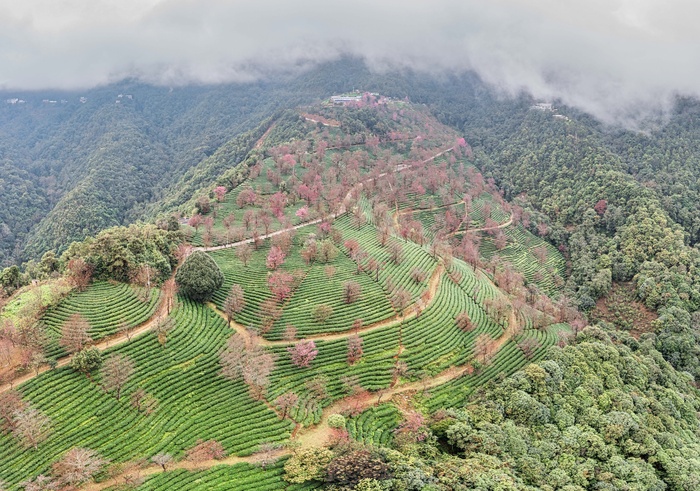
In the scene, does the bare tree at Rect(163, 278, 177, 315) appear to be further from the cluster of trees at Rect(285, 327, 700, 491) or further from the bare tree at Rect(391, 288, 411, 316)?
the bare tree at Rect(391, 288, 411, 316)

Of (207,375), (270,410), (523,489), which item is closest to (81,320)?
(207,375)

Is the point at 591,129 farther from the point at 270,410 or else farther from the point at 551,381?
the point at 270,410

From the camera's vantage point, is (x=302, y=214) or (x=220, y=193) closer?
(x=302, y=214)

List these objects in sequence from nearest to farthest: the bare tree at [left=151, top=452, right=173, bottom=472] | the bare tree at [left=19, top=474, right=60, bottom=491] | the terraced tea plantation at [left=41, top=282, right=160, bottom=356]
Answer: the bare tree at [left=19, top=474, right=60, bottom=491] < the bare tree at [left=151, top=452, right=173, bottom=472] < the terraced tea plantation at [left=41, top=282, right=160, bottom=356]

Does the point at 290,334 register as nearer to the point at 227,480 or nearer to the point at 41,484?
the point at 227,480

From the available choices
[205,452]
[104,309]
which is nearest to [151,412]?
[205,452]

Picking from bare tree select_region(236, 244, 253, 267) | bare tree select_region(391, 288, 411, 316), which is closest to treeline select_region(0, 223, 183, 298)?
bare tree select_region(236, 244, 253, 267)

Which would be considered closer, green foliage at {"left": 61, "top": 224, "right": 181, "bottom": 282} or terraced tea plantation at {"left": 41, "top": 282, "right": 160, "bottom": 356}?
terraced tea plantation at {"left": 41, "top": 282, "right": 160, "bottom": 356}
